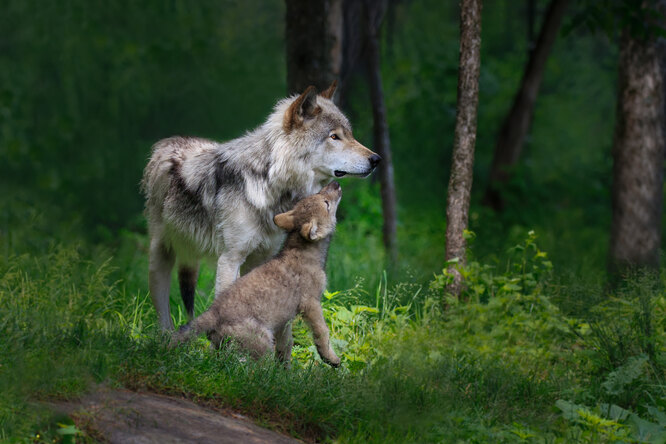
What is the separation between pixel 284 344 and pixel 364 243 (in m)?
6.52

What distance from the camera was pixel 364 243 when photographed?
1183 centimetres

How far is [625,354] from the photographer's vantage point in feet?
18.7

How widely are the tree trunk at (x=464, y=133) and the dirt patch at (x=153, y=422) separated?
342cm

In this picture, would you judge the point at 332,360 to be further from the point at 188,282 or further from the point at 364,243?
the point at 364,243

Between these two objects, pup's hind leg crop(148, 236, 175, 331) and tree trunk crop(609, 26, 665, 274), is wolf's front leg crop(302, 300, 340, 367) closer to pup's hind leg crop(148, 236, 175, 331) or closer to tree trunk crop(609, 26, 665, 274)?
pup's hind leg crop(148, 236, 175, 331)

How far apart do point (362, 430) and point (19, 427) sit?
6.15ft

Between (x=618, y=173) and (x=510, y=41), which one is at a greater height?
(x=510, y=41)

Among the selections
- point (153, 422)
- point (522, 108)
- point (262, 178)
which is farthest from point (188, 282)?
point (522, 108)

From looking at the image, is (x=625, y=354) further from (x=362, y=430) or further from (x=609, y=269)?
(x=609, y=269)

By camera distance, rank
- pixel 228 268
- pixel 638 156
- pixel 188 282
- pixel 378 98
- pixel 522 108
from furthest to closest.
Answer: pixel 522 108
pixel 378 98
pixel 638 156
pixel 188 282
pixel 228 268

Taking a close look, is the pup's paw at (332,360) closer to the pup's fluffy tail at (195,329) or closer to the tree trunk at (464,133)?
the pup's fluffy tail at (195,329)

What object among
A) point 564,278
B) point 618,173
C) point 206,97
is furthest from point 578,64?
point 564,278

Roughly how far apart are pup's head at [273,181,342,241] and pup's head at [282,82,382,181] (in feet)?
1.38

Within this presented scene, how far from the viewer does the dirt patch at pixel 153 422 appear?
12.3 ft
